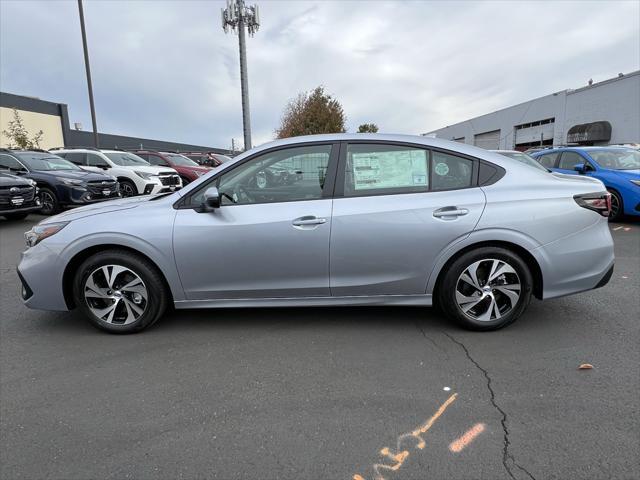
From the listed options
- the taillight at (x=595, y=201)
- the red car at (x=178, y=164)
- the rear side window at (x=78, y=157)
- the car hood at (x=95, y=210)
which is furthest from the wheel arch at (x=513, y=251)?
the rear side window at (x=78, y=157)

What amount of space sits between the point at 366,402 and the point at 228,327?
1.61 m

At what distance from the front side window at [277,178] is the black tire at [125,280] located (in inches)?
26.6

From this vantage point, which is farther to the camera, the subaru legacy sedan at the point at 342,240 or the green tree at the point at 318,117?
the green tree at the point at 318,117

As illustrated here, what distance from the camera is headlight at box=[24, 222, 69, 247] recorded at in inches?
141

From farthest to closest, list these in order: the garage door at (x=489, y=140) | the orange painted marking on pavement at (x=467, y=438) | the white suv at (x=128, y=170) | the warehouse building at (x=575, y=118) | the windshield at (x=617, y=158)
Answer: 1. the garage door at (x=489, y=140)
2. the warehouse building at (x=575, y=118)
3. the white suv at (x=128, y=170)
4. the windshield at (x=617, y=158)
5. the orange painted marking on pavement at (x=467, y=438)

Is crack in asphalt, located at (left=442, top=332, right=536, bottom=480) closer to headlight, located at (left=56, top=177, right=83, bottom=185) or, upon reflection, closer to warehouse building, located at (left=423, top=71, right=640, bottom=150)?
headlight, located at (left=56, top=177, right=83, bottom=185)

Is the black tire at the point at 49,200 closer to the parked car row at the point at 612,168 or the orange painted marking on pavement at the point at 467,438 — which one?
the parked car row at the point at 612,168

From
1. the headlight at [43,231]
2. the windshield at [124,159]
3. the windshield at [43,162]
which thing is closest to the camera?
the headlight at [43,231]

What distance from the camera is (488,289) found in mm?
3492

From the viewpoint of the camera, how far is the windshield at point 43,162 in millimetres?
11367

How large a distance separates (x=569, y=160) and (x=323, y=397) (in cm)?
975

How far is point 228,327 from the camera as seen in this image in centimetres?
380

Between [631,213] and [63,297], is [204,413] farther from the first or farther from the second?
[631,213]

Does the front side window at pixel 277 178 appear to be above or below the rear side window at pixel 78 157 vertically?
below
